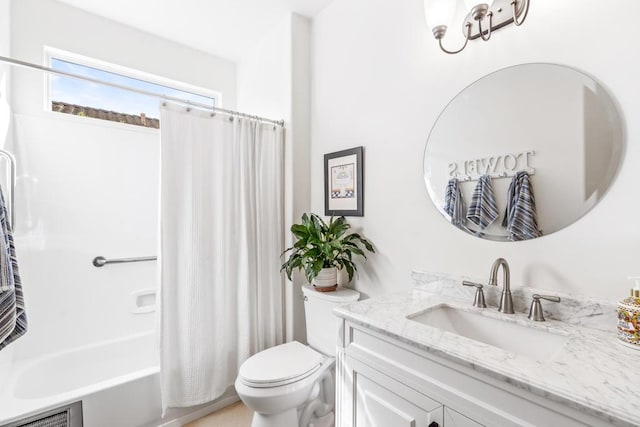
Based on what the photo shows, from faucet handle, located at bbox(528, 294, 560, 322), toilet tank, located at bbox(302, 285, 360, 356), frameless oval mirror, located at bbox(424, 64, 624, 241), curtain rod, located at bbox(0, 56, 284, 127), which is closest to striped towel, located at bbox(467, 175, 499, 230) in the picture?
frameless oval mirror, located at bbox(424, 64, 624, 241)

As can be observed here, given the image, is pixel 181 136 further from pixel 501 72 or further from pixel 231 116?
pixel 501 72

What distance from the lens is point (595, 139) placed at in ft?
3.24

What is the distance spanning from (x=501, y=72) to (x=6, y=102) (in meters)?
2.79

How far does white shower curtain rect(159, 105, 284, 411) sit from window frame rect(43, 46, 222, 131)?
1.02 meters

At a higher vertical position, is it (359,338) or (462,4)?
(462,4)

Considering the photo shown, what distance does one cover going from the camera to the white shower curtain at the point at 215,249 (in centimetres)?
174

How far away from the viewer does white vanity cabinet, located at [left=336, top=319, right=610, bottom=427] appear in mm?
682

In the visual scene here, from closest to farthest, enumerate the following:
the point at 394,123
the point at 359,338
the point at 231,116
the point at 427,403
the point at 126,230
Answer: the point at 427,403 → the point at 359,338 → the point at 394,123 → the point at 231,116 → the point at 126,230

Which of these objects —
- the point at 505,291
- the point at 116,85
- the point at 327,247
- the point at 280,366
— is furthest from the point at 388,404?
the point at 116,85

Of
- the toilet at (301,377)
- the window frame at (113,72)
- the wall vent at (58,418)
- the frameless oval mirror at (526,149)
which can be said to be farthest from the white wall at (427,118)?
the wall vent at (58,418)

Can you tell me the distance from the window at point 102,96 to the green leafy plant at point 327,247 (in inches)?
57.6

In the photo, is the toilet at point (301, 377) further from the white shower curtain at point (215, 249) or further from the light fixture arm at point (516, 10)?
the light fixture arm at point (516, 10)

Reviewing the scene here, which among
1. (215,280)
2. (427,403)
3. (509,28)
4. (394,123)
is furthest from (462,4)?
(215,280)

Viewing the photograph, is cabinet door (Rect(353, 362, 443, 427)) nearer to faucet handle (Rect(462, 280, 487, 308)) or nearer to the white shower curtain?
faucet handle (Rect(462, 280, 487, 308))
